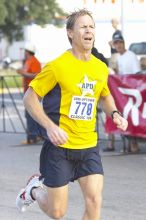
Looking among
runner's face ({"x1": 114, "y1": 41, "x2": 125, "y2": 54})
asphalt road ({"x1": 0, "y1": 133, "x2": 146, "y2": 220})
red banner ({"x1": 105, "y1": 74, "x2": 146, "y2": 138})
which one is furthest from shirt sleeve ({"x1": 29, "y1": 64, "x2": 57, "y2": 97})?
runner's face ({"x1": 114, "y1": 41, "x2": 125, "y2": 54})

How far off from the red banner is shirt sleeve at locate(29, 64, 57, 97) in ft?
18.1

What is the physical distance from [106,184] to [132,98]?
2540 mm

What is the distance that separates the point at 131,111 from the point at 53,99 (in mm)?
5578

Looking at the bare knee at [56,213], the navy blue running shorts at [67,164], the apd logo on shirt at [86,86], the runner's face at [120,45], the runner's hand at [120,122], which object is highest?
the runner's face at [120,45]

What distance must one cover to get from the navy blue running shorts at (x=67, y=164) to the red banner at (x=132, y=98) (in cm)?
536

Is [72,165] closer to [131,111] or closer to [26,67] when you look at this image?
[131,111]

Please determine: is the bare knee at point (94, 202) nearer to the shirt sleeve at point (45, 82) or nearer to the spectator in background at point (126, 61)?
the shirt sleeve at point (45, 82)

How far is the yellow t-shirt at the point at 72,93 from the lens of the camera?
582 cm

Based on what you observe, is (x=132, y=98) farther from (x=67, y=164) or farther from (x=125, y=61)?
(x=67, y=164)

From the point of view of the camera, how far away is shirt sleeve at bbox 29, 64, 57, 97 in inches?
230

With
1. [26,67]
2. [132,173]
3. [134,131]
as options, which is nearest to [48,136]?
[132,173]

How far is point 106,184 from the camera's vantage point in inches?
364

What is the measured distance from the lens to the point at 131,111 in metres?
11.4

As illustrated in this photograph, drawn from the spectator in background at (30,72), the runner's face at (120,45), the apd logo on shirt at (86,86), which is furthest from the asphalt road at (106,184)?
the apd logo on shirt at (86,86)
